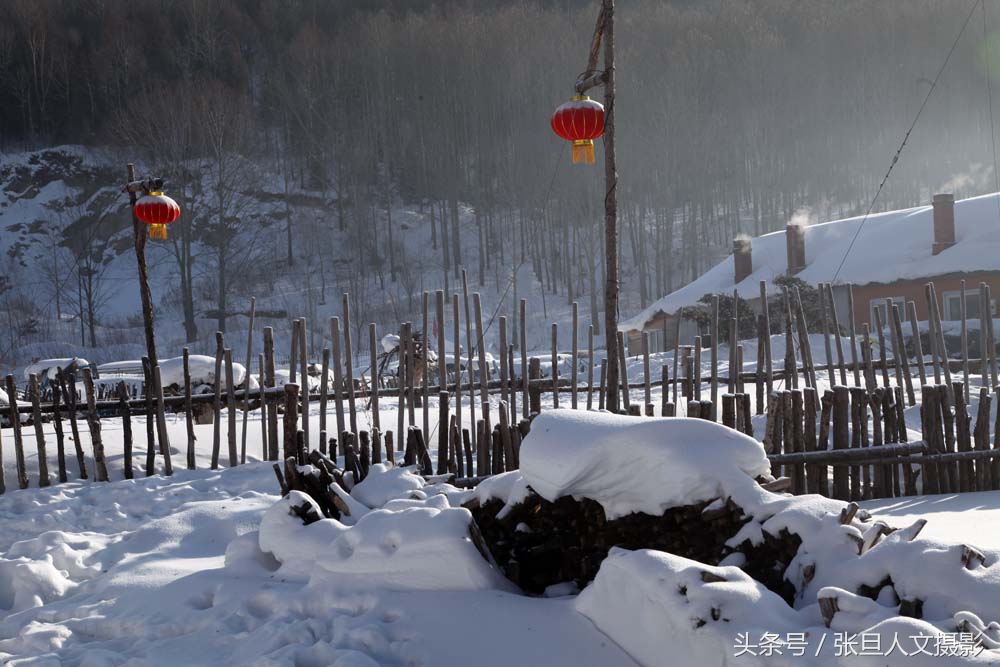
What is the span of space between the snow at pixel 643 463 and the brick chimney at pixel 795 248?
23203 mm

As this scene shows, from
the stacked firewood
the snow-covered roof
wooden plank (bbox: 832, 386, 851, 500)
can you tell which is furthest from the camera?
the snow-covered roof

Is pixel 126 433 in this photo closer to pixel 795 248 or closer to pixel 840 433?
pixel 840 433

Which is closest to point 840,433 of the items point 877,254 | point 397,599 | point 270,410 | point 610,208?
point 610,208

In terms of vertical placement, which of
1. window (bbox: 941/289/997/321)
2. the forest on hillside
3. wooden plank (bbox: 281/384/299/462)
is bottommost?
wooden plank (bbox: 281/384/299/462)

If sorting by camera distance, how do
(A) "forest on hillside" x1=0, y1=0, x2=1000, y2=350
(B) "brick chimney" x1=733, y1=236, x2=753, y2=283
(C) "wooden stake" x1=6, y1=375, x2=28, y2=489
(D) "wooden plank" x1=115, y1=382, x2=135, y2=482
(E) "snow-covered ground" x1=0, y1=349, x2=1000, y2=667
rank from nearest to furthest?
(E) "snow-covered ground" x1=0, y1=349, x2=1000, y2=667
(C) "wooden stake" x1=6, y1=375, x2=28, y2=489
(D) "wooden plank" x1=115, y1=382, x2=135, y2=482
(B) "brick chimney" x1=733, y1=236, x2=753, y2=283
(A) "forest on hillside" x1=0, y1=0, x2=1000, y2=350

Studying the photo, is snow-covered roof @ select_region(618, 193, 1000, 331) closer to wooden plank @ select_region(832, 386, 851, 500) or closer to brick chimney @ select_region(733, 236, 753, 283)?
brick chimney @ select_region(733, 236, 753, 283)

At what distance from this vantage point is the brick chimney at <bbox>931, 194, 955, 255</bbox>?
22719 millimetres

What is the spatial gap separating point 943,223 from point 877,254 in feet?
6.08

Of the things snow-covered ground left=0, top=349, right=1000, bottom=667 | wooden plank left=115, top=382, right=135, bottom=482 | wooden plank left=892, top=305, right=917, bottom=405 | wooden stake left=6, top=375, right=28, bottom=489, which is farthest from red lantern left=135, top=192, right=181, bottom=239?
wooden plank left=892, top=305, right=917, bottom=405

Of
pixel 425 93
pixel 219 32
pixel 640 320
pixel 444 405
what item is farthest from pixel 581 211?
pixel 444 405

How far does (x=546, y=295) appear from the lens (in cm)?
3959

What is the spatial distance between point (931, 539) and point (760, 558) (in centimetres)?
71

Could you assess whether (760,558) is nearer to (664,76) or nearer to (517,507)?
(517,507)

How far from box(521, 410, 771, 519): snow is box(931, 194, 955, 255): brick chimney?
69.6 feet
